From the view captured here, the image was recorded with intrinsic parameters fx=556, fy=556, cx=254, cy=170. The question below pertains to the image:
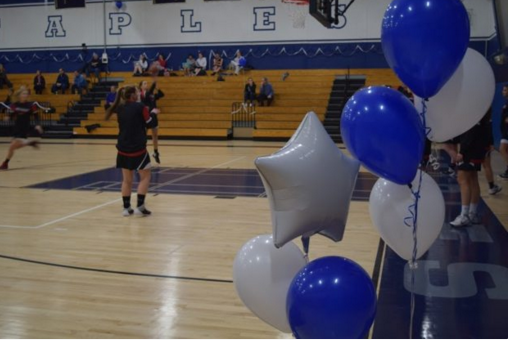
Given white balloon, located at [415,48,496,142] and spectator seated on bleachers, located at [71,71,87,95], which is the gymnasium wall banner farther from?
white balloon, located at [415,48,496,142]

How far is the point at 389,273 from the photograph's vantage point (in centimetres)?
445

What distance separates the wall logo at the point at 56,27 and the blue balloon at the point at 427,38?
23.9 m

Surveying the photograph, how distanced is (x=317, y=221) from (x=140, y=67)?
20.8 metres

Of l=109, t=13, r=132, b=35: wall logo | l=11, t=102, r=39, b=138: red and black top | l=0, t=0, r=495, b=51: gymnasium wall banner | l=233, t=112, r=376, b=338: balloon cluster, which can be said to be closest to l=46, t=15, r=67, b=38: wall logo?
l=0, t=0, r=495, b=51: gymnasium wall banner

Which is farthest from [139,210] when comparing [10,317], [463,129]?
[463,129]

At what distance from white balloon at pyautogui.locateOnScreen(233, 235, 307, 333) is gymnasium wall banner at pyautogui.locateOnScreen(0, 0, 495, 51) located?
1877cm

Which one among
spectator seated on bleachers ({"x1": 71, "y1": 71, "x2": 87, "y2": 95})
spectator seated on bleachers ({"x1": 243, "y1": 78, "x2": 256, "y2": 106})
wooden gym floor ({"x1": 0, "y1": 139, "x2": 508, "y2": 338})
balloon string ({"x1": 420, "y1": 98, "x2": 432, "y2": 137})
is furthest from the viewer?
spectator seated on bleachers ({"x1": 71, "y1": 71, "x2": 87, "y2": 95})

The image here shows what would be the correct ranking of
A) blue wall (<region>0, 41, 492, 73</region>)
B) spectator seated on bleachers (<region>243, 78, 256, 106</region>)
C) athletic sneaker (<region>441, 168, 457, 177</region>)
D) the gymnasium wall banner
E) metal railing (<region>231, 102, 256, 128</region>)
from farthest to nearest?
blue wall (<region>0, 41, 492, 73</region>)
the gymnasium wall banner
spectator seated on bleachers (<region>243, 78, 256, 106</region>)
metal railing (<region>231, 102, 256, 128</region>)
athletic sneaker (<region>441, 168, 457, 177</region>)

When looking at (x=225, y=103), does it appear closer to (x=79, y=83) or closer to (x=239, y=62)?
(x=239, y=62)

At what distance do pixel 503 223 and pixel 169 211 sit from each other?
3958 millimetres

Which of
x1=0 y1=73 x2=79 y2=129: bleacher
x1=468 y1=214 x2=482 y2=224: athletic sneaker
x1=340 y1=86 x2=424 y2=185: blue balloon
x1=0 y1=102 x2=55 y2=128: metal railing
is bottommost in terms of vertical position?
x1=0 y1=102 x2=55 y2=128: metal railing

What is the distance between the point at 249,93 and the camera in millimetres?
19672

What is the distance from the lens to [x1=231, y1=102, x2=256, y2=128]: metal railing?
63.3 ft

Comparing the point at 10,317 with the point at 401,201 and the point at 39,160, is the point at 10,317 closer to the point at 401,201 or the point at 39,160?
the point at 401,201
